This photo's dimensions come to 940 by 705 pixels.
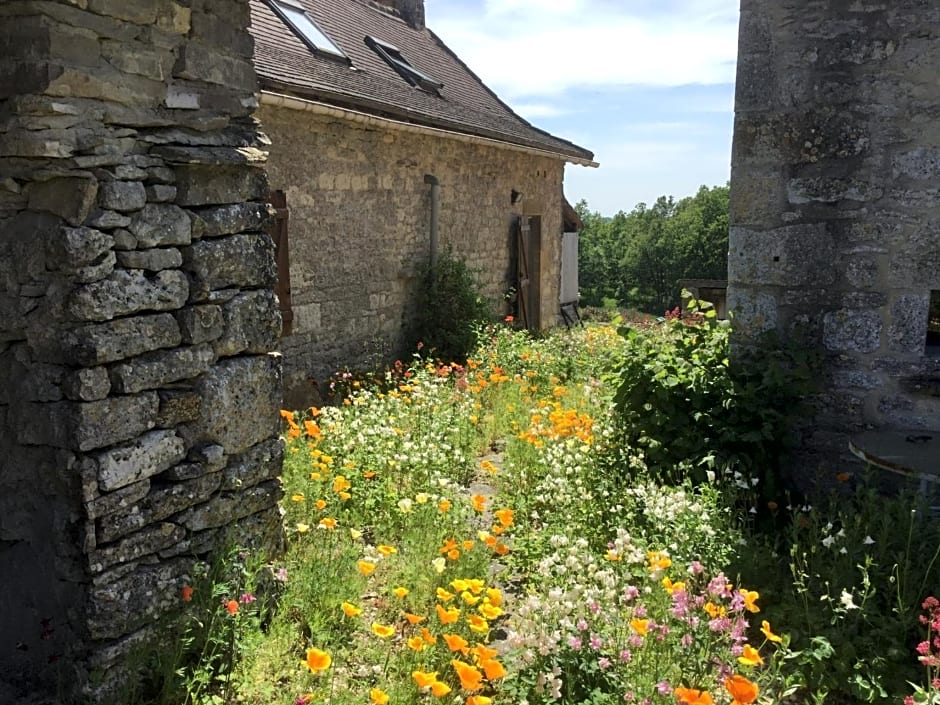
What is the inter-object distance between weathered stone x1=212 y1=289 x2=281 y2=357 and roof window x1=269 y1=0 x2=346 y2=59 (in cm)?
592

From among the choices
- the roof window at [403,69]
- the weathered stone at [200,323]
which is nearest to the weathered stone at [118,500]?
the weathered stone at [200,323]

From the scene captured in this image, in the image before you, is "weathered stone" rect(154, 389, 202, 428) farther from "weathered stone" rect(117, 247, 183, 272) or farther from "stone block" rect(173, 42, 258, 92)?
"stone block" rect(173, 42, 258, 92)

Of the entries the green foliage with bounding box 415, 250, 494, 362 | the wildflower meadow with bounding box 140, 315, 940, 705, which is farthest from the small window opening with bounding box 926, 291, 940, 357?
the green foliage with bounding box 415, 250, 494, 362

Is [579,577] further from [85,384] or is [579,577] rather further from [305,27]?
[305,27]

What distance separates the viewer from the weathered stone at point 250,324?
320 centimetres

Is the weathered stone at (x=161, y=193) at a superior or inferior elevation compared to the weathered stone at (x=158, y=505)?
superior

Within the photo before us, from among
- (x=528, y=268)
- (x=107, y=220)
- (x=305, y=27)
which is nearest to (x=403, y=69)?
(x=305, y=27)

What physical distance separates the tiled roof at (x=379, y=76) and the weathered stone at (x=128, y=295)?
372 cm

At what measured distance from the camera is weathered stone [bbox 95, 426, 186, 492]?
8.86 feet

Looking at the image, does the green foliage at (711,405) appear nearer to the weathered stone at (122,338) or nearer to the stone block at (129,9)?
the weathered stone at (122,338)

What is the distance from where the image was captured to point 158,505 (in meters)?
2.91

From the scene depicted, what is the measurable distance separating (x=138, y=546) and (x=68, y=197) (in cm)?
125

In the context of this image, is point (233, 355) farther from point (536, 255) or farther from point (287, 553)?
point (536, 255)

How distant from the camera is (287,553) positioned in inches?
145
